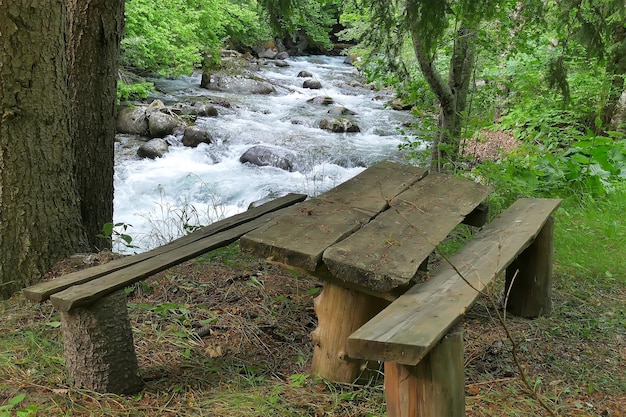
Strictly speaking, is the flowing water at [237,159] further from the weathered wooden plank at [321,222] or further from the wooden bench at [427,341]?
the wooden bench at [427,341]

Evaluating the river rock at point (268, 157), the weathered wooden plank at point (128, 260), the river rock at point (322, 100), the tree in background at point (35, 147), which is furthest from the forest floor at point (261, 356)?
the river rock at point (322, 100)

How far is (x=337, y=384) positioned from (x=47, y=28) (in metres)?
2.60

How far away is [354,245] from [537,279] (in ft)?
5.01

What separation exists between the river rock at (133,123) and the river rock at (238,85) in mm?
4695

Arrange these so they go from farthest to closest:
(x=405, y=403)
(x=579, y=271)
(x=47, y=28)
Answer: (x=579, y=271)
(x=47, y=28)
(x=405, y=403)

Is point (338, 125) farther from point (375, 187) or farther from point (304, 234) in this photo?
point (304, 234)

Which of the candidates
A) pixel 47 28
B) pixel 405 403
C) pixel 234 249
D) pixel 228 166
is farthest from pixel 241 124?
pixel 405 403

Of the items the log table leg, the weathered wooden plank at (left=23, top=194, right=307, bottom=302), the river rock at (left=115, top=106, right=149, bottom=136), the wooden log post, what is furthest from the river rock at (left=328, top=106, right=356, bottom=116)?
the log table leg

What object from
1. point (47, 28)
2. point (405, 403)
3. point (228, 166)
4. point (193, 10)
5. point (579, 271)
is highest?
point (193, 10)

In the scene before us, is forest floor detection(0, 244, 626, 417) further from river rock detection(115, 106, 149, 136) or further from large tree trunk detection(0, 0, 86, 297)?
river rock detection(115, 106, 149, 136)

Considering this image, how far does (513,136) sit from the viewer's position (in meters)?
10.0

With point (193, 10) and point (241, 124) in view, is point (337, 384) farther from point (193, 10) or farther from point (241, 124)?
point (193, 10)

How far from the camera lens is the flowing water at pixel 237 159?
7.46 metres

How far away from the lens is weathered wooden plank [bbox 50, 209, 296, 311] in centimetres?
190
